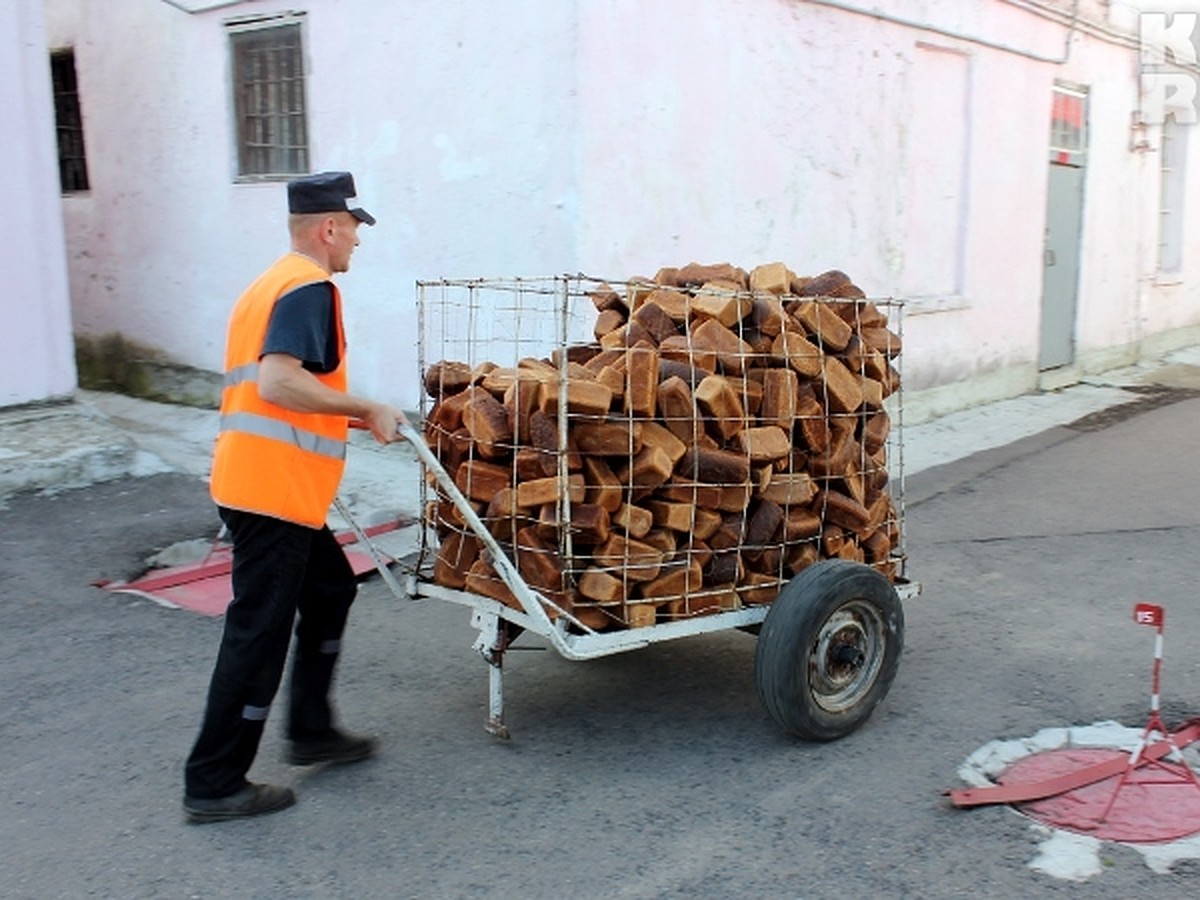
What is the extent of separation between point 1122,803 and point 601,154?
4881 millimetres

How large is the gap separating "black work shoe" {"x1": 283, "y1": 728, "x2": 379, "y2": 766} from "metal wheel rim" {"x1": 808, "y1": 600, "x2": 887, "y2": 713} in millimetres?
1547

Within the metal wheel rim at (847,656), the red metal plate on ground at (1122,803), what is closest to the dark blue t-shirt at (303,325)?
the metal wheel rim at (847,656)

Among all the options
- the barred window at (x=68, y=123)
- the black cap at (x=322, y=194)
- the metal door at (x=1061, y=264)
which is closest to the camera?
the black cap at (x=322, y=194)

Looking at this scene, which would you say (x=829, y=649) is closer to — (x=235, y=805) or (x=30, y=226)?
(x=235, y=805)

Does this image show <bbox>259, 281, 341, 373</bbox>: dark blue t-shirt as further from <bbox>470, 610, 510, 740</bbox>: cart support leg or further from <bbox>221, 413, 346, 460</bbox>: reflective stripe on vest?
<bbox>470, 610, 510, 740</bbox>: cart support leg

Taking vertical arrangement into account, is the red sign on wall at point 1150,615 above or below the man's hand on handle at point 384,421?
below

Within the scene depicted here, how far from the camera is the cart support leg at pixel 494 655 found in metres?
4.00

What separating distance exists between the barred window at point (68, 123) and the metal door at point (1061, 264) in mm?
9265

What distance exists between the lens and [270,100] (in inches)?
350

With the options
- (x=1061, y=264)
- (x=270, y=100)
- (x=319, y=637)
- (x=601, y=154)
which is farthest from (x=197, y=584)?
(x=1061, y=264)

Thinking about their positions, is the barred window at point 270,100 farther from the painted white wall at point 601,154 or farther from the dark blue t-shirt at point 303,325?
the dark blue t-shirt at point 303,325

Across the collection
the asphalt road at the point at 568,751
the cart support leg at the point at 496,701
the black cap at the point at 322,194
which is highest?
the black cap at the point at 322,194

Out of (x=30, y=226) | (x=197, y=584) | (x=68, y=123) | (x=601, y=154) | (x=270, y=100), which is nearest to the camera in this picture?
(x=197, y=584)

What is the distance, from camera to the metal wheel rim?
4.04 metres
